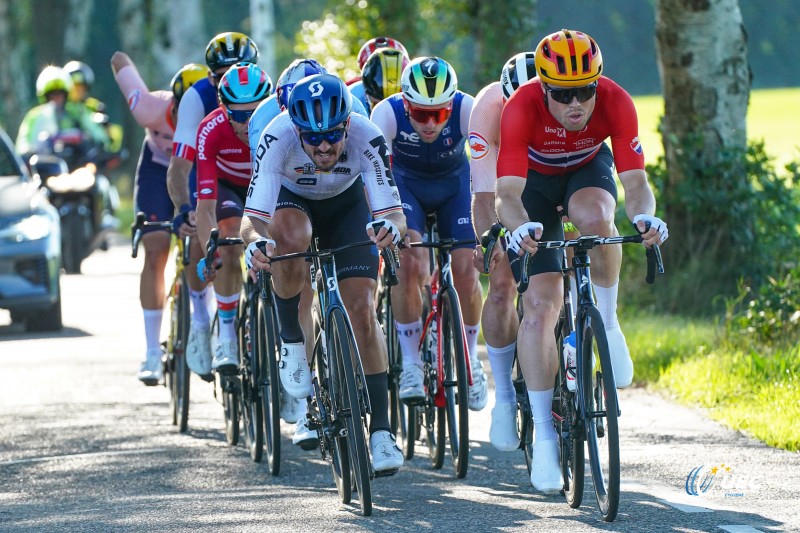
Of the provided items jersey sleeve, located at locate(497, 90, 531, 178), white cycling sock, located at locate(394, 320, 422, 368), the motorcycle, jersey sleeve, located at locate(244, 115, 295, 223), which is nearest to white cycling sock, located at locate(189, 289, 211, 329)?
white cycling sock, located at locate(394, 320, 422, 368)

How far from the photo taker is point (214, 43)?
1021 cm

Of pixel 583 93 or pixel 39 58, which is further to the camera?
pixel 39 58

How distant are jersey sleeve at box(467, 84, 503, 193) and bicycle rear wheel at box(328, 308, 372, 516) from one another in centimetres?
A: 112

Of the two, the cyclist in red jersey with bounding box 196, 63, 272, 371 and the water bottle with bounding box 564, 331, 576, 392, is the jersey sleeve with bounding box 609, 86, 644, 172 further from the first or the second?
the cyclist in red jersey with bounding box 196, 63, 272, 371

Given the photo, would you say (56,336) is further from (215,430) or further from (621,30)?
(621,30)

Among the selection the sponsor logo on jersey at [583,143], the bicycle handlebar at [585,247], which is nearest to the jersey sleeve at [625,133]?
the sponsor logo on jersey at [583,143]

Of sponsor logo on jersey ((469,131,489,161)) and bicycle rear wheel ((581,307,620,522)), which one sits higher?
sponsor logo on jersey ((469,131,489,161))

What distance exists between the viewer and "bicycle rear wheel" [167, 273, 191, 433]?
402 inches

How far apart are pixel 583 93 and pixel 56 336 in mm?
9135

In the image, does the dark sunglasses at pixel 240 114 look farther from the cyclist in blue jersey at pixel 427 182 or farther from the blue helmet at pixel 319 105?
the blue helmet at pixel 319 105

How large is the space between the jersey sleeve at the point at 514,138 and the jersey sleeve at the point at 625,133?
384 mm

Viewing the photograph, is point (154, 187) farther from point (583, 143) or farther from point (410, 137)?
point (583, 143)

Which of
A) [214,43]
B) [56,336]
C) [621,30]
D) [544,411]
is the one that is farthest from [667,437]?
[621,30]

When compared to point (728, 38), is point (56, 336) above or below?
below
